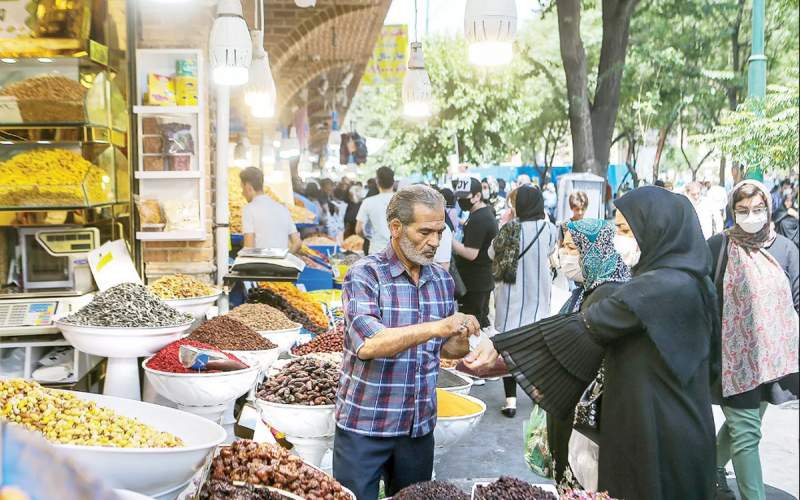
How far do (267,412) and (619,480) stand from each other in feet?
5.87

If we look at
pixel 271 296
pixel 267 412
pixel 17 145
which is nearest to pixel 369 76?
pixel 271 296

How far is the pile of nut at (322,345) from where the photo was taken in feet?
18.0

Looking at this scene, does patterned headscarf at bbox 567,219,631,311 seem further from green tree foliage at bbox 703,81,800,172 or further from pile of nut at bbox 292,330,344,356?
green tree foliage at bbox 703,81,800,172

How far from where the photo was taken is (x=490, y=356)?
3332 millimetres

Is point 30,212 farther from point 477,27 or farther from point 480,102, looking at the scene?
point 480,102

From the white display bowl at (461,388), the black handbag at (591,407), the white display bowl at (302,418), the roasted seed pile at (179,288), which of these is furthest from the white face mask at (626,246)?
the roasted seed pile at (179,288)

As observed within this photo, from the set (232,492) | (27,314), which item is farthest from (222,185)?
(232,492)

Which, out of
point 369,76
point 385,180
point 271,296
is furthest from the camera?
point 369,76

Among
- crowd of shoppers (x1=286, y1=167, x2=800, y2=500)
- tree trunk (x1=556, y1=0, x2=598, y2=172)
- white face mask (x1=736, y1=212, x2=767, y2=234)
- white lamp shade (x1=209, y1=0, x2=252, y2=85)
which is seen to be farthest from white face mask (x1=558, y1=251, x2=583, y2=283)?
tree trunk (x1=556, y1=0, x2=598, y2=172)

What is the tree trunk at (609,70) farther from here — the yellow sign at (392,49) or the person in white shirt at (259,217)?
the person in white shirt at (259,217)

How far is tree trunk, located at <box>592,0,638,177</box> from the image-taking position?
1341 centimetres

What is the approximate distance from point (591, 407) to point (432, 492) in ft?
3.15

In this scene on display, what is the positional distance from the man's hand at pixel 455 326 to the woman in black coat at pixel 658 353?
0.39 m

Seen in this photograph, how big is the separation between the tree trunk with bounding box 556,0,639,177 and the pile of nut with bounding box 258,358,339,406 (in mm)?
10226
